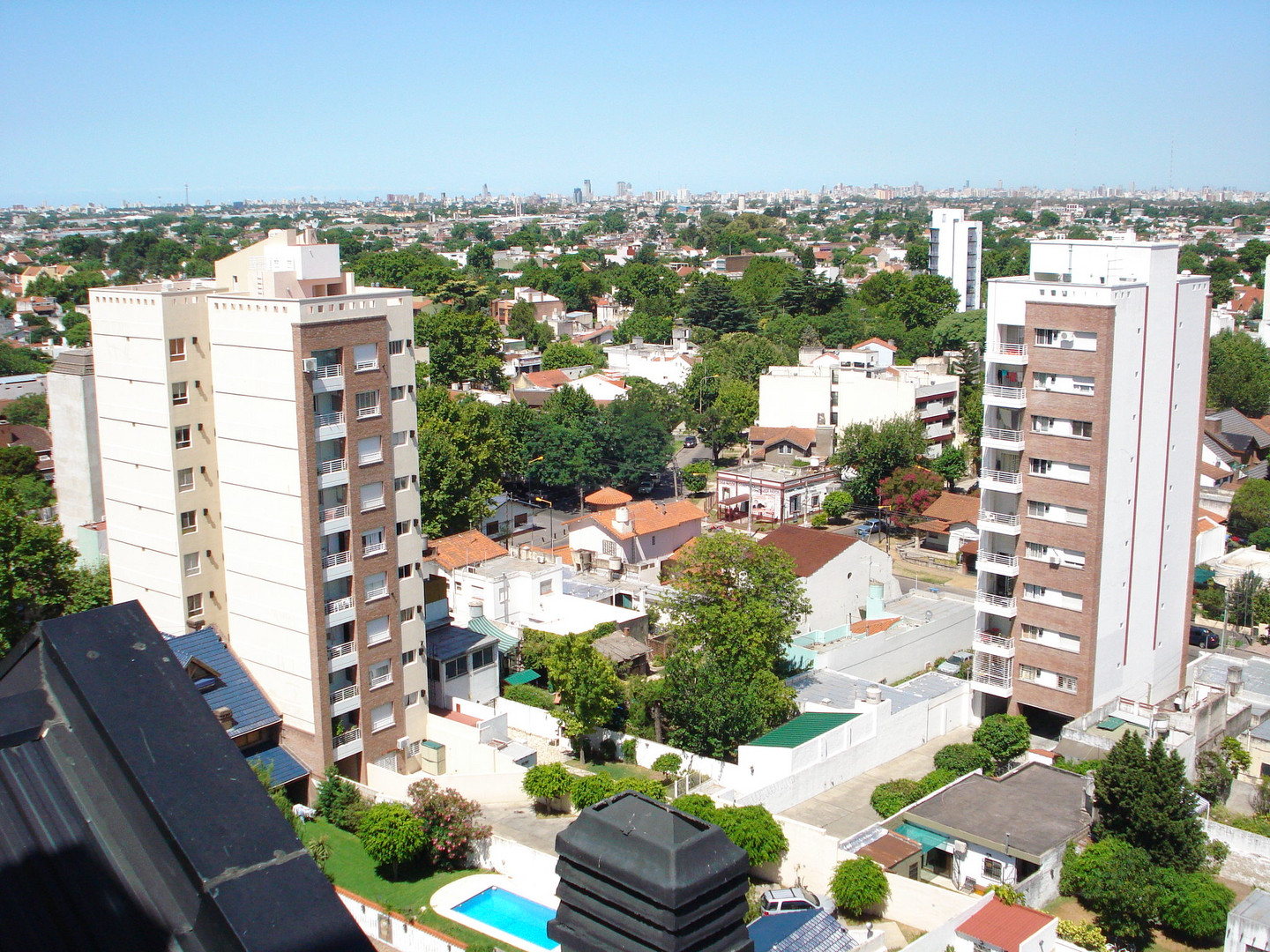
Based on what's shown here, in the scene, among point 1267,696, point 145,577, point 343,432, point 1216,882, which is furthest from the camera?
point 1267,696

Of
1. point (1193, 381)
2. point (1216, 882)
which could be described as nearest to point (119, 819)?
point (1216, 882)

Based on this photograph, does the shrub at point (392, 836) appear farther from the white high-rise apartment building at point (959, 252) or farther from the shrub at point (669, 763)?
the white high-rise apartment building at point (959, 252)

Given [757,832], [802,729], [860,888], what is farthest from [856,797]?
[860,888]

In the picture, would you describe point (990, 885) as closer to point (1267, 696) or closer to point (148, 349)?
point (1267, 696)

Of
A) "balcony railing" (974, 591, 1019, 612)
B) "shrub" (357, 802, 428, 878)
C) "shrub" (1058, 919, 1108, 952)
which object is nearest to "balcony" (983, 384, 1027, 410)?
"balcony railing" (974, 591, 1019, 612)

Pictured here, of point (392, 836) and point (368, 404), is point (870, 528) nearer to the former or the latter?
point (368, 404)

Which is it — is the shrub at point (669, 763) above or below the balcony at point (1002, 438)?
below

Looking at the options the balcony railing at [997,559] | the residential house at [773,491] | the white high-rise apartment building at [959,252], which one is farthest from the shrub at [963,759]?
the white high-rise apartment building at [959,252]
